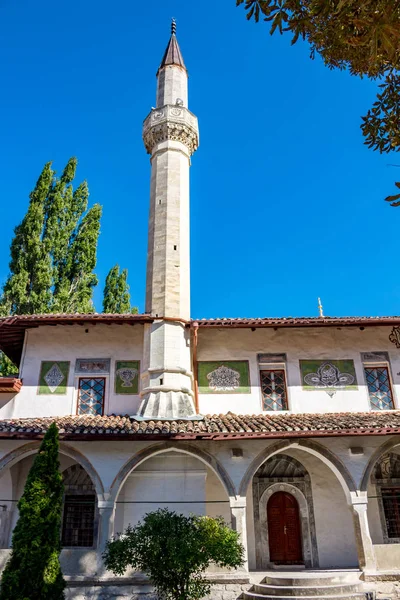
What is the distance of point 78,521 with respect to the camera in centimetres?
1073

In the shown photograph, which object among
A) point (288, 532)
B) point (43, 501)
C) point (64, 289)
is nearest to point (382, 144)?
point (43, 501)

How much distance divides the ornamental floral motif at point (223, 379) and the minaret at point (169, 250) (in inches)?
22.4

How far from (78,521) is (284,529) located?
4.37 meters

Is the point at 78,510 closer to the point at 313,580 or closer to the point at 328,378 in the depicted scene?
the point at 313,580

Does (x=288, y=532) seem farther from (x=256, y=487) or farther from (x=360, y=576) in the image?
(x=360, y=576)

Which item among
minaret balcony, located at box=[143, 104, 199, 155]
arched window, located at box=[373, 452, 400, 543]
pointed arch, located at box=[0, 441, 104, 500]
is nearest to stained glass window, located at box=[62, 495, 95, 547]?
pointed arch, located at box=[0, 441, 104, 500]

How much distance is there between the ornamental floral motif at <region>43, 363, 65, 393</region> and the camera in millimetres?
11719

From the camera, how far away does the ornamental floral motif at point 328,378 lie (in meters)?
12.1

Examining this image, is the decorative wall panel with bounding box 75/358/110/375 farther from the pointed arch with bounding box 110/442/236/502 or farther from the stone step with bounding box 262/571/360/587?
the stone step with bounding box 262/571/360/587

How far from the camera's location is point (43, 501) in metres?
7.68

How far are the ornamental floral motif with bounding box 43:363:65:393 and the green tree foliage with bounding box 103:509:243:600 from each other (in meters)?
4.80

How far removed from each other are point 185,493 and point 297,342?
4.48m

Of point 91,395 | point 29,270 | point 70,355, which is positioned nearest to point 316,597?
point 91,395

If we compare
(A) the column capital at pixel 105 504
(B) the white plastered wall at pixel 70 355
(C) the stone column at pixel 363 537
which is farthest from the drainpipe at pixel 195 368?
(C) the stone column at pixel 363 537
